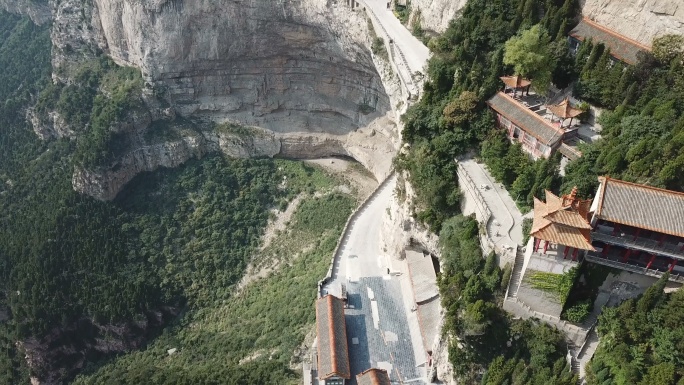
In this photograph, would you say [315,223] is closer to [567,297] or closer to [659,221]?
[567,297]

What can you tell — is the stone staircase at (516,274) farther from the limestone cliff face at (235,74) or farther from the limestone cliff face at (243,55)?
the limestone cliff face at (243,55)

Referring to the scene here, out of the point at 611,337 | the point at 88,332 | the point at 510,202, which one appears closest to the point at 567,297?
the point at 611,337

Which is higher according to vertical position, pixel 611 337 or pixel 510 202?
pixel 510 202

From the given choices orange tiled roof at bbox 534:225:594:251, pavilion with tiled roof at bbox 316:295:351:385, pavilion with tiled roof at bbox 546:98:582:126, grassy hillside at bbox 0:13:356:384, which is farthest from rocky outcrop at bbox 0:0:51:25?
orange tiled roof at bbox 534:225:594:251

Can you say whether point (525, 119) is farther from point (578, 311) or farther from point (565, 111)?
point (578, 311)

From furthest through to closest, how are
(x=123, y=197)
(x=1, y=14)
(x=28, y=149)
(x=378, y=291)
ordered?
(x=1, y=14) < (x=28, y=149) < (x=123, y=197) < (x=378, y=291)

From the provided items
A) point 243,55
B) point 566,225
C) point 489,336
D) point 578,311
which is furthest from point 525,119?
point 243,55

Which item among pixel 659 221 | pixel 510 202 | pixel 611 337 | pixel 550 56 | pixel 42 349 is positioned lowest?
pixel 42 349
